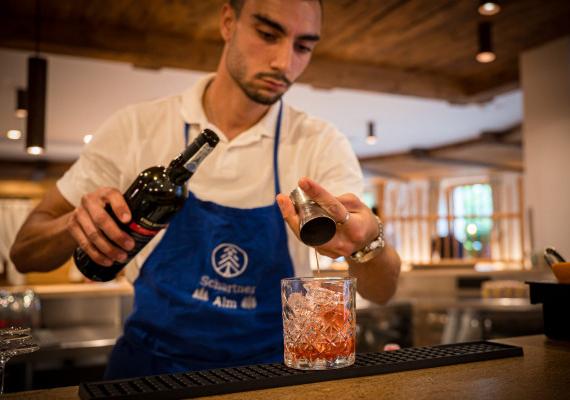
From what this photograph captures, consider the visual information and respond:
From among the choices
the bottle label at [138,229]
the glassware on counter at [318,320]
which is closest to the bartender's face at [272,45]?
the bottle label at [138,229]

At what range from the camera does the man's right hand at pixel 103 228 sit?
112cm

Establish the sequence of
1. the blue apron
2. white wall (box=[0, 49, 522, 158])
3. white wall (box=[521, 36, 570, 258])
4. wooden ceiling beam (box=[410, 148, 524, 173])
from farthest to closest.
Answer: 1. wooden ceiling beam (box=[410, 148, 524, 173])
2. white wall (box=[0, 49, 522, 158])
3. white wall (box=[521, 36, 570, 258])
4. the blue apron

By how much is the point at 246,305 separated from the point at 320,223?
582 millimetres

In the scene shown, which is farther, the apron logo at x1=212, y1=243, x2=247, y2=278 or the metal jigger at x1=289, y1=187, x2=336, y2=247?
the apron logo at x1=212, y1=243, x2=247, y2=278

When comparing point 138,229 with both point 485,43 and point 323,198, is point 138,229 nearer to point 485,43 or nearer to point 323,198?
point 323,198

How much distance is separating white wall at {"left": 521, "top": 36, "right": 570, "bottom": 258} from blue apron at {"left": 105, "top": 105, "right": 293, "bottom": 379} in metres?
4.05

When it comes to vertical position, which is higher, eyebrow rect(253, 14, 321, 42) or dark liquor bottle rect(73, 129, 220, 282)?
eyebrow rect(253, 14, 321, 42)

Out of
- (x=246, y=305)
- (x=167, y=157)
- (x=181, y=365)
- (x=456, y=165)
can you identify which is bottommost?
(x=181, y=365)

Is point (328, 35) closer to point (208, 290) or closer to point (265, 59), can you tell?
point (265, 59)

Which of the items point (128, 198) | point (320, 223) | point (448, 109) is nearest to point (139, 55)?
point (128, 198)

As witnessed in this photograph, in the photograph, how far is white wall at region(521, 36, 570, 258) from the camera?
193 inches

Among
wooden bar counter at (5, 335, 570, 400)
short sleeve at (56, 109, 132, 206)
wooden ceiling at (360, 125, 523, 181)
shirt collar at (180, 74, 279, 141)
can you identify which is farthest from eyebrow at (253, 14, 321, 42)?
wooden ceiling at (360, 125, 523, 181)

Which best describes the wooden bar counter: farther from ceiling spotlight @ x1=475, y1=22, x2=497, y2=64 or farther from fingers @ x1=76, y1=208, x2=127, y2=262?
ceiling spotlight @ x1=475, y1=22, x2=497, y2=64

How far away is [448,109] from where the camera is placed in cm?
835
